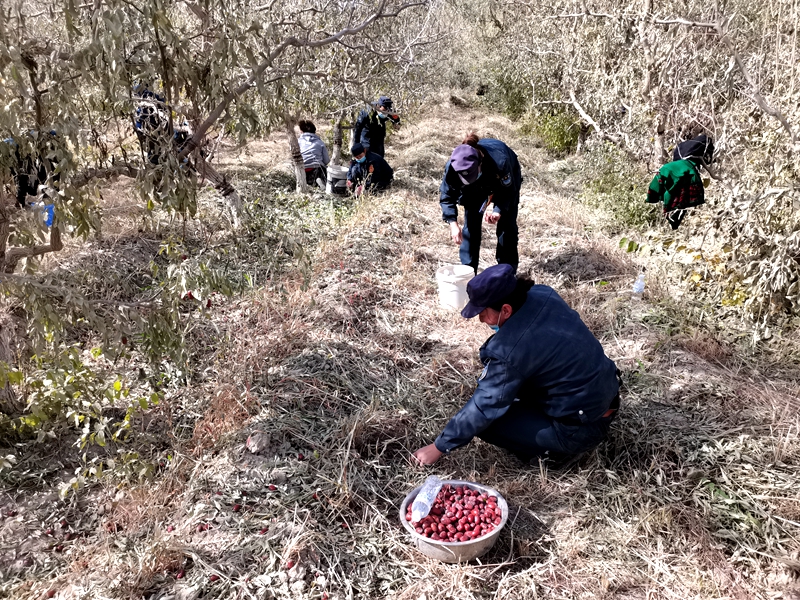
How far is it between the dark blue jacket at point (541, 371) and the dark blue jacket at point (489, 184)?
1881mm

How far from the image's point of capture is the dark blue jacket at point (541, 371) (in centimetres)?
259

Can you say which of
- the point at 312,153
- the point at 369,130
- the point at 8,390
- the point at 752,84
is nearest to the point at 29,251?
the point at 8,390

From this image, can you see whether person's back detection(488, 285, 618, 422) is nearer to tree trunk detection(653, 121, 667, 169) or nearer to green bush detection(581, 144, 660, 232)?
green bush detection(581, 144, 660, 232)

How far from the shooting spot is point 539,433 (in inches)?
111

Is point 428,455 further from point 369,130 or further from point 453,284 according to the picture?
point 369,130

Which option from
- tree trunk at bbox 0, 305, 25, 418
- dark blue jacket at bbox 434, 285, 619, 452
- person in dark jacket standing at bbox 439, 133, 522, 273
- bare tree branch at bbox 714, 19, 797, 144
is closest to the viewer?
dark blue jacket at bbox 434, 285, 619, 452

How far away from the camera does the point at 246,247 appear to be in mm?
3328

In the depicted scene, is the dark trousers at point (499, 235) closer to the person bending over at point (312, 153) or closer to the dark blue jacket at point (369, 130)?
the dark blue jacket at point (369, 130)

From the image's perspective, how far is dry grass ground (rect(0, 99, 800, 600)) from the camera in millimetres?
2357

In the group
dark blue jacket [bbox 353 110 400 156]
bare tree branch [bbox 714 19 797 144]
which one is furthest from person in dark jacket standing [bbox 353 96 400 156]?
bare tree branch [bbox 714 19 797 144]

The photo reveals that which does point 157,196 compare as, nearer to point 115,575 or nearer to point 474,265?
point 115,575

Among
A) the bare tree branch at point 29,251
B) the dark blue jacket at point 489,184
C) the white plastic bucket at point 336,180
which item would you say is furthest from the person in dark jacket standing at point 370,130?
the bare tree branch at point 29,251

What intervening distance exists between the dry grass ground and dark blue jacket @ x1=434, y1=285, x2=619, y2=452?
39cm

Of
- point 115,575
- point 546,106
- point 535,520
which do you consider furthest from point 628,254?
point 546,106
